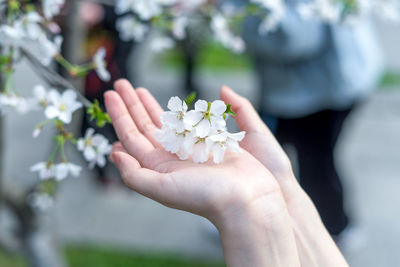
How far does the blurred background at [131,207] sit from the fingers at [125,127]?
1.09m

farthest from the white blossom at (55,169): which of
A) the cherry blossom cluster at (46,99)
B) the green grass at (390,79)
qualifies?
the green grass at (390,79)

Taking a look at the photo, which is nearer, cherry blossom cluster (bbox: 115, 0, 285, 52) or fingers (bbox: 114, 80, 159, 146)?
fingers (bbox: 114, 80, 159, 146)

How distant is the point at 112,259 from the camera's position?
325cm

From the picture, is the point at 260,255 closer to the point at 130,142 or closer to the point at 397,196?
the point at 130,142

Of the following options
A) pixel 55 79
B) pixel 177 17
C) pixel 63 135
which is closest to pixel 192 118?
pixel 63 135

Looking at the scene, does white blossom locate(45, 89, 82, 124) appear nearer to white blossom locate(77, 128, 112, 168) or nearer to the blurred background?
white blossom locate(77, 128, 112, 168)

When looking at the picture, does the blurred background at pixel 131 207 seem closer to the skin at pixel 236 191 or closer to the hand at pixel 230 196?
the skin at pixel 236 191

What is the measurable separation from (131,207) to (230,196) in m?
2.82

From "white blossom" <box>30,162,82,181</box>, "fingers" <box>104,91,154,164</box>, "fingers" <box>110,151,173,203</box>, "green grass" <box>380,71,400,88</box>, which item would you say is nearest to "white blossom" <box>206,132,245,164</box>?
"fingers" <box>110,151,173,203</box>

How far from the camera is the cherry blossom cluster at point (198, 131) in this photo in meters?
1.10

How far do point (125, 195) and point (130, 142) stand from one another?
278 centimetres

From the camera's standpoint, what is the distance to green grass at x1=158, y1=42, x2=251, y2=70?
696cm

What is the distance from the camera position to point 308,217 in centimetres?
144

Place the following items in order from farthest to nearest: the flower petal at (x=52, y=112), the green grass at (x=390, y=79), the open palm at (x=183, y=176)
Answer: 1. the green grass at (x=390, y=79)
2. the flower petal at (x=52, y=112)
3. the open palm at (x=183, y=176)
